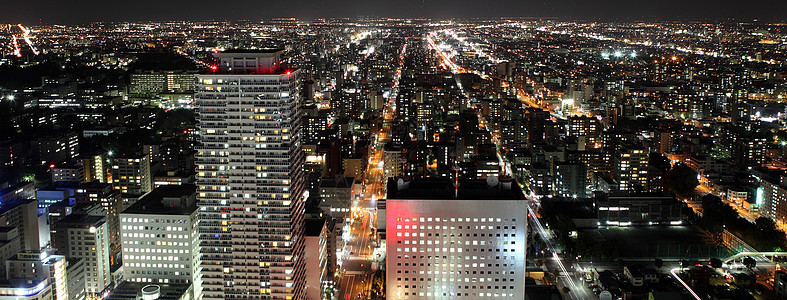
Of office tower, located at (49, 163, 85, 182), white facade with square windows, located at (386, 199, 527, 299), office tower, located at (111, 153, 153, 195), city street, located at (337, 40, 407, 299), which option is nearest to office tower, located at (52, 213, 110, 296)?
city street, located at (337, 40, 407, 299)

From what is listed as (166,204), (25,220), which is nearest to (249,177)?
(166,204)

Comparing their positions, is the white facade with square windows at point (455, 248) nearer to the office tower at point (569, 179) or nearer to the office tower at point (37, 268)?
the office tower at point (37, 268)

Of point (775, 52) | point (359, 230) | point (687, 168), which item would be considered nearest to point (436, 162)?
point (359, 230)

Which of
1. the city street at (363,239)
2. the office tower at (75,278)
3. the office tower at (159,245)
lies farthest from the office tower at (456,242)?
the office tower at (75,278)

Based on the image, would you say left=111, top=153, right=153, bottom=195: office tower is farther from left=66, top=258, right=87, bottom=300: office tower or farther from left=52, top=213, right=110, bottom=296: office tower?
left=66, top=258, right=87, bottom=300: office tower

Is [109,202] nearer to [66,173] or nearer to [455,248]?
[66,173]

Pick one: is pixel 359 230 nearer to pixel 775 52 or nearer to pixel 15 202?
pixel 15 202
